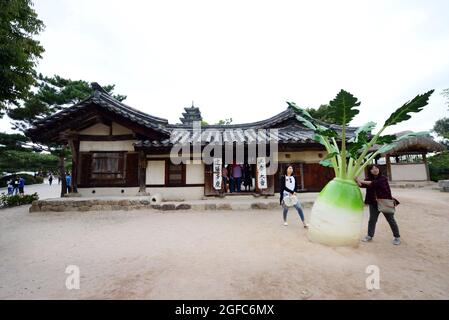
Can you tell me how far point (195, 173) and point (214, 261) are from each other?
7.01 m

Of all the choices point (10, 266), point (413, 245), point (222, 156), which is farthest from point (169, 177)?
point (413, 245)

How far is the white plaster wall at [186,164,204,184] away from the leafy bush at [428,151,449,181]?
19.8m

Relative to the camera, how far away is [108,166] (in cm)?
1062

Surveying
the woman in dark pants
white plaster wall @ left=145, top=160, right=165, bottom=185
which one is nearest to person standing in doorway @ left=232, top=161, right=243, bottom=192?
white plaster wall @ left=145, top=160, right=165, bottom=185

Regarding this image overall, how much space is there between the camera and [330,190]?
4.50 meters

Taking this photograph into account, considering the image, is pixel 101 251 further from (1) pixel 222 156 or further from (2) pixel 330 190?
(1) pixel 222 156

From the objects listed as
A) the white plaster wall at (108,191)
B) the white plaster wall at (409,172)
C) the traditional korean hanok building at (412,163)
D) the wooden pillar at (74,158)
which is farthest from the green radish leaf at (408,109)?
the white plaster wall at (409,172)

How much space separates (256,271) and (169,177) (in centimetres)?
799

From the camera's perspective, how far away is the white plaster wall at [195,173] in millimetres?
10656

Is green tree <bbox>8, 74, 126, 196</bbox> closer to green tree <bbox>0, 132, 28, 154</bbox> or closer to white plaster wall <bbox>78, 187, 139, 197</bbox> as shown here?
green tree <bbox>0, 132, 28, 154</bbox>

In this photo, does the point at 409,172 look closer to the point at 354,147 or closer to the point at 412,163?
the point at 412,163

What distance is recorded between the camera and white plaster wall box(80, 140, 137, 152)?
422 inches

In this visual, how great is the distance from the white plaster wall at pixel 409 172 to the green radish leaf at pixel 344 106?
17.1 metres
